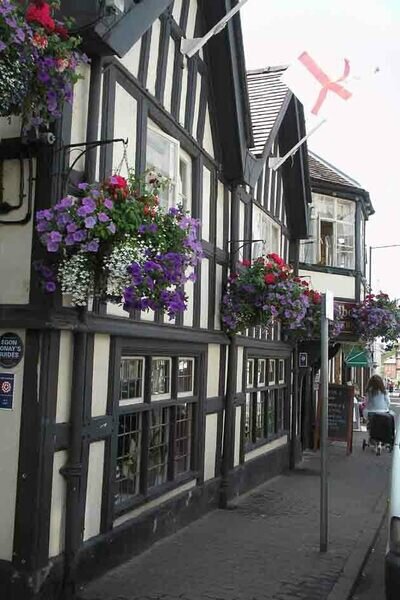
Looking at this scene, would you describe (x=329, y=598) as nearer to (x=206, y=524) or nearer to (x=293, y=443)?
(x=206, y=524)

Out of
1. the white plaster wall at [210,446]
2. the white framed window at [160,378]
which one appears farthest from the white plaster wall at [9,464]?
the white plaster wall at [210,446]

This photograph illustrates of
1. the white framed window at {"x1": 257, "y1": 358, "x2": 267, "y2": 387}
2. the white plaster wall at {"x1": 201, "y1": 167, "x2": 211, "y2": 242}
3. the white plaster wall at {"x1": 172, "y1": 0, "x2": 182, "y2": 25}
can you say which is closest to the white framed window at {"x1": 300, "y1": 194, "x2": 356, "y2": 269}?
the white framed window at {"x1": 257, "y1": 358, "x2": 267, "y2": 387}

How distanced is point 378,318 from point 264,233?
355cm

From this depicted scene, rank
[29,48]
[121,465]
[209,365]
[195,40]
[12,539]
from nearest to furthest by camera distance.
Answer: [29,48]
[12,539]
[121,465]
[195,40]
[209,365]

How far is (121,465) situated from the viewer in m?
6.54

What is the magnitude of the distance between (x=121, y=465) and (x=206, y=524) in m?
2.09

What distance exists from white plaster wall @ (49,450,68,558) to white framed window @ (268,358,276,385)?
7.52 m

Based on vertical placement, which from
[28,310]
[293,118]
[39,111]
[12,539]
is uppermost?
[293,118]

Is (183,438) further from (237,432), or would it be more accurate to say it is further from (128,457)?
(237,432)

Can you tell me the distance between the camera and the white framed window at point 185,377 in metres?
8.02

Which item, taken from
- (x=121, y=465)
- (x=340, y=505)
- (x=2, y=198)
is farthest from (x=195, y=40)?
(x=340, y=505)

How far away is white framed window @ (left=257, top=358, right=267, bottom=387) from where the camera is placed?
11.6 m

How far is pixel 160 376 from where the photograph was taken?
7.48 meters

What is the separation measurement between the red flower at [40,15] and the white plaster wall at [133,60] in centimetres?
241
